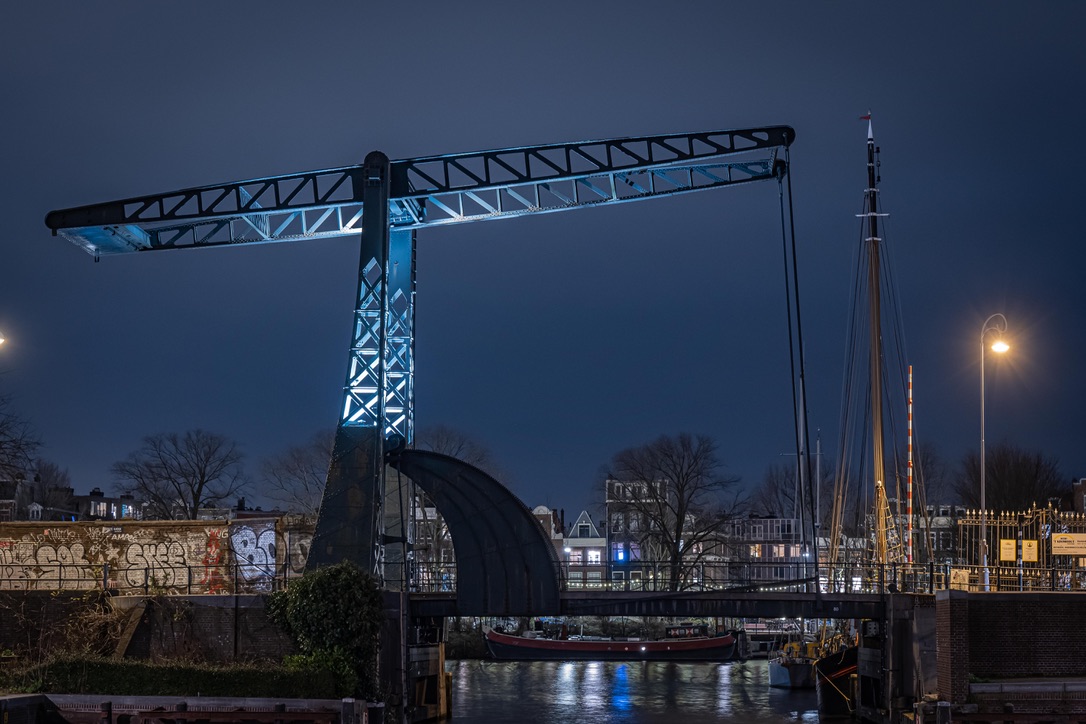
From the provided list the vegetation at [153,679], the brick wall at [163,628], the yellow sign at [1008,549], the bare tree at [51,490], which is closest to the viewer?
the vegetation at [153,679]

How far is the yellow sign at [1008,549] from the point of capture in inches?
1312

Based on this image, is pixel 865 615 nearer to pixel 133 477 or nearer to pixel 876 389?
pixel 876 389

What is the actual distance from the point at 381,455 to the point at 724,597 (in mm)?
9129

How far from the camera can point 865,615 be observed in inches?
1233

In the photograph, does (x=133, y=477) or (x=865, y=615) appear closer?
(x=865, y=615)

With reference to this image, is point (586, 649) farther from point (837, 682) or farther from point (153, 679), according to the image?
point (153, 679)

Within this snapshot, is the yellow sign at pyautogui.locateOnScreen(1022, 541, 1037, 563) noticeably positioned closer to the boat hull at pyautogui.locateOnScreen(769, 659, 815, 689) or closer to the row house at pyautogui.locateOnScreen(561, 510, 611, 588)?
the boat hull at pyautogui.locateOnScreen(769, 659, 815, 689)

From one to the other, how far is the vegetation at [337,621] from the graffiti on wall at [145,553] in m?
4.87

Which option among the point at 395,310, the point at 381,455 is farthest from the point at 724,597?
the point at 395,310

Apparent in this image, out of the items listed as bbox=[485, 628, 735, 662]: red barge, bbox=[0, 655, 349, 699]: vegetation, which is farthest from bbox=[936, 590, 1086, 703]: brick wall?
bbox=[485, 628, 735, 662]: red barge

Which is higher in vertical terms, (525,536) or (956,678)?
(525,536)

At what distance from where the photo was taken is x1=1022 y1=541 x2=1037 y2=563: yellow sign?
109 ft

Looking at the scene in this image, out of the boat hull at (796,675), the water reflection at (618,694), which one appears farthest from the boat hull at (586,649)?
the boat hull at (796,675)

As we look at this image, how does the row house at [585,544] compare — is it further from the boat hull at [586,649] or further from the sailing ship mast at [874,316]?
the sailing ship mast at [874,316]
